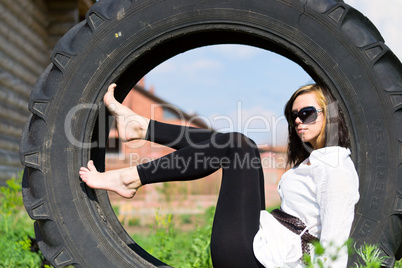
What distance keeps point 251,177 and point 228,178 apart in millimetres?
113

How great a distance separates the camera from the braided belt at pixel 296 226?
2059 millimetres

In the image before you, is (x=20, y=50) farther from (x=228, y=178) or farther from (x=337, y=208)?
(x=337, y=208)

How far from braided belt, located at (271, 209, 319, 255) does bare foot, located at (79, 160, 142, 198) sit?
0.72m

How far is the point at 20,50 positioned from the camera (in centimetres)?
636

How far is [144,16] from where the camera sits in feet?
7.22

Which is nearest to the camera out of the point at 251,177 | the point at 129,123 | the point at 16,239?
the point at 251,177

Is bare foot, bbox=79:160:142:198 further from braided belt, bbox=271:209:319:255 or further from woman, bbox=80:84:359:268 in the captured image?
braided belt, bbox=271:209:319:255

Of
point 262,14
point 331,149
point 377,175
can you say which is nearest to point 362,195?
point 377,175

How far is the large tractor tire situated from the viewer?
2062mm

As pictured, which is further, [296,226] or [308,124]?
[308,124]

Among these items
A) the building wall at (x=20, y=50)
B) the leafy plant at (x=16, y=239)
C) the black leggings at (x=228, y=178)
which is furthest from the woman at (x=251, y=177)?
the building wall at (x=20, y=50)

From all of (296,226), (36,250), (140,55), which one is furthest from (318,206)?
(36,250)

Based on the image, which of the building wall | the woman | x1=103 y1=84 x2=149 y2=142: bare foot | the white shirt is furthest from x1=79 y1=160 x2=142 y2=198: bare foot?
the building wall

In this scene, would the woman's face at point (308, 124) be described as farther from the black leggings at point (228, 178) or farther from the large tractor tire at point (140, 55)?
the black leggings at point (228, 178)
